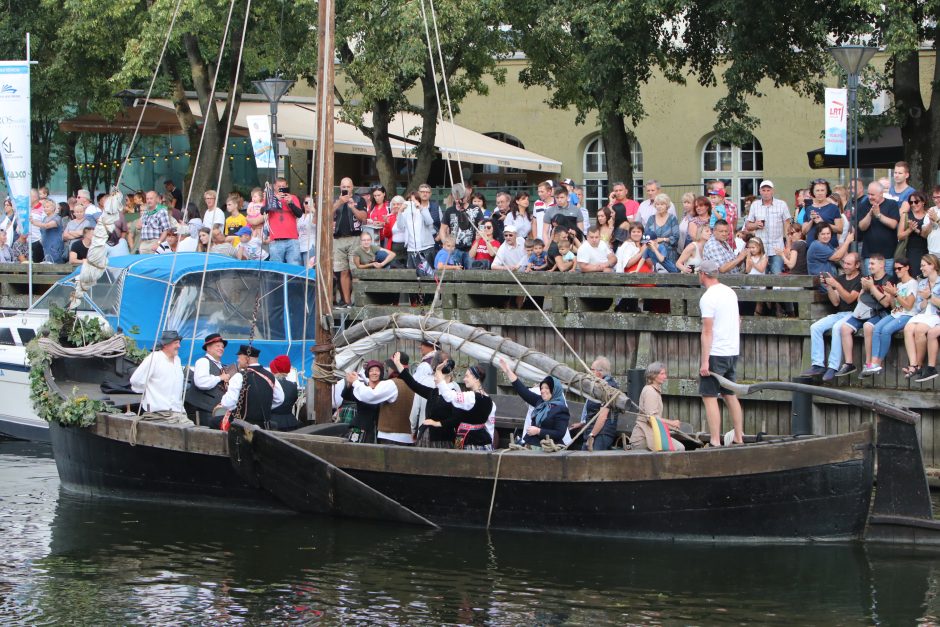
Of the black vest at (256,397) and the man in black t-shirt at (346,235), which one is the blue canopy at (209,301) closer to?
the man in black t-shirt at (346,235)

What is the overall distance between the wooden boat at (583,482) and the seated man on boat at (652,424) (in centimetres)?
36

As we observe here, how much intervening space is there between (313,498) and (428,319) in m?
2.17

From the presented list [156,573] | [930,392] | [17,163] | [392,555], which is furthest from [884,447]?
[17,163]

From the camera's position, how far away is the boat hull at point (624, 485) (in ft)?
40.1

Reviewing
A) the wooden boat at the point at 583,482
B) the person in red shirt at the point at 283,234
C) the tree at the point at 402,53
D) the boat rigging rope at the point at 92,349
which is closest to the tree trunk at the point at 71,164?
the tree at the point at 402,53

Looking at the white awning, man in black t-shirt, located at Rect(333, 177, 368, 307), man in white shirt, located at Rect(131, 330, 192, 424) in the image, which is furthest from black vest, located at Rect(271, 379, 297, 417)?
the white awning

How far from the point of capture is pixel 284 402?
14805 mm

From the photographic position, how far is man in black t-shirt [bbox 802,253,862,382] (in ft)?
50.6

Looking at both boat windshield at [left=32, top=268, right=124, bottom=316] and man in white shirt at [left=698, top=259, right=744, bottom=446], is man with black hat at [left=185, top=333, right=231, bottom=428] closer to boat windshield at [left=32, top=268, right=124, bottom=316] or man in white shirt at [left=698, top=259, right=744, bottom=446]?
boat windshield at [left=32, top=268, right=124, bottom=316]

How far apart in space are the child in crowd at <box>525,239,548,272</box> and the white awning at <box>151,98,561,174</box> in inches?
440

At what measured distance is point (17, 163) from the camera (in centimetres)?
2064

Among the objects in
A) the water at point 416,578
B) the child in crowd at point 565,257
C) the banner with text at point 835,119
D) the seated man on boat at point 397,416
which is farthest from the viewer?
the child in crowd at point 565,257

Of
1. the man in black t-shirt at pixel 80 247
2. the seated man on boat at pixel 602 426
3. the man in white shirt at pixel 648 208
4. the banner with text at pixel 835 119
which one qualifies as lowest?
the seated man on boat at pixel 602 426

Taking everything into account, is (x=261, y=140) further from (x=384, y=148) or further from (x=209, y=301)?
(x=384, y=148)
